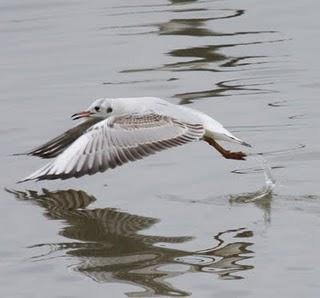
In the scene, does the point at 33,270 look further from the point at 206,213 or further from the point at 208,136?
the point at 208,136

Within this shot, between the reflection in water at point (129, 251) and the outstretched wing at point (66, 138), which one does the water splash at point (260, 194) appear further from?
the outstretched wing at point (66, 138)

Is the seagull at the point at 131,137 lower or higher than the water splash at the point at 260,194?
higher

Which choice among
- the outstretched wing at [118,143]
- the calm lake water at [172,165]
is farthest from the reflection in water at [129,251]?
the outstretched wing at [118,143]

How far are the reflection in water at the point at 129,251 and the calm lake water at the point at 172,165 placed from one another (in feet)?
0.04

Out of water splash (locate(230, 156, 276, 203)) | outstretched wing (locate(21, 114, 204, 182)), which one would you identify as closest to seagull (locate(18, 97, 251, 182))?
outstretched wing (locate(21, 114, 204, 182))

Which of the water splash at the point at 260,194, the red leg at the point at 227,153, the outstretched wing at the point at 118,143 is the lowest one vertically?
the water splash at the point at 260,194

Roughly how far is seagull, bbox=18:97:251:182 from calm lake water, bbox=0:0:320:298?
307 mm

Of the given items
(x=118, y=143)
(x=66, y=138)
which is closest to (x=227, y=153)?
(x=118, y=143)

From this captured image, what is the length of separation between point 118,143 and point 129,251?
1.23 meters

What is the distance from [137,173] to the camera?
10070 millimetres

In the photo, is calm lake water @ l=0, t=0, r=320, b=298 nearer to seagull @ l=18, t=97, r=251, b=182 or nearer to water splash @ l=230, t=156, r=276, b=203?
water splash @ l=230, t=156, r=276, b=203

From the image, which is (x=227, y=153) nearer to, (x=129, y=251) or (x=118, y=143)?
(x=118, y=143)

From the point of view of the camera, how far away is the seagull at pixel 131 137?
30.4 feet

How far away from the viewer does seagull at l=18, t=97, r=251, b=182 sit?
9.27 metres
